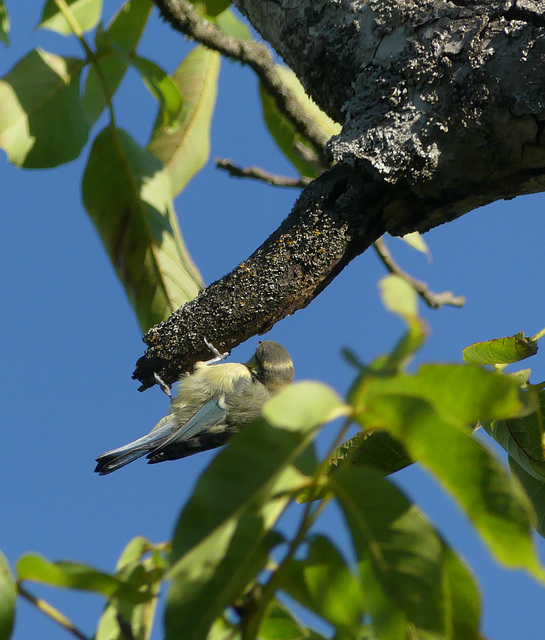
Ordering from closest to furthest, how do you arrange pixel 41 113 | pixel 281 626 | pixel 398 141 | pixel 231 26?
pixel 281 626 < pixel 398 141 < pixel 41 113 < pixel 231 26

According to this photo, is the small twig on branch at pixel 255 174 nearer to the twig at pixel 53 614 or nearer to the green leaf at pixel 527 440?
the green leaf at pixel 527 440

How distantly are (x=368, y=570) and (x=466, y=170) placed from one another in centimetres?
115

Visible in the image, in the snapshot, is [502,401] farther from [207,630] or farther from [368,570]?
[207,630]

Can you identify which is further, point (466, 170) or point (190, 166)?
point (190, 166)

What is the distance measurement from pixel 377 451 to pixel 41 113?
1.62 meters

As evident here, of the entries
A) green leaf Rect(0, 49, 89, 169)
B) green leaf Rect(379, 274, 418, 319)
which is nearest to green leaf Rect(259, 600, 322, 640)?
green leaf Rect(379, 274, 418, 319)

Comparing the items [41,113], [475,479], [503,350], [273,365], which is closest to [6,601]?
[475,479]

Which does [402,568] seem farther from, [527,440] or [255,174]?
[255,174]

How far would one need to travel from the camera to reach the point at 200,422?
2.90 meters

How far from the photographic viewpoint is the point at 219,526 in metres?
0.80

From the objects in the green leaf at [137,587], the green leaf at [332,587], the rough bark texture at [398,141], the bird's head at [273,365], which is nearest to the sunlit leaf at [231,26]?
the rough bark texture at [398,141]

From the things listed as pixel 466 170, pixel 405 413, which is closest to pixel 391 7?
pixel 466 170

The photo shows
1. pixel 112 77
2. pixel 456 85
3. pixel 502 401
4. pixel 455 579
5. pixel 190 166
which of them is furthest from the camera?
pixel 190 166

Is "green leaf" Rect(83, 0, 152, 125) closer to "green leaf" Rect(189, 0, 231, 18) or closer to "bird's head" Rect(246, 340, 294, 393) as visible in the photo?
"green leaf" Rect(189, 0, 231, 18)
